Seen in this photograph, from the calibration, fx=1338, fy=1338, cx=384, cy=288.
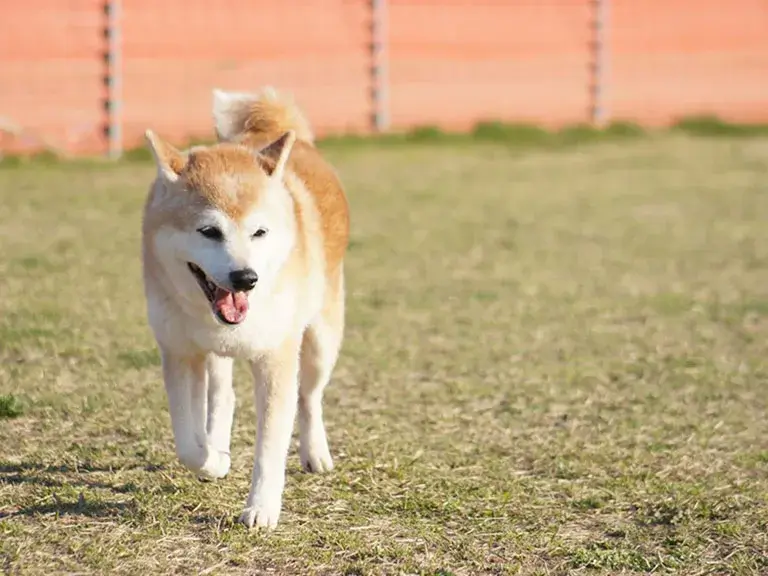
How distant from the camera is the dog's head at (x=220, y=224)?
348 centimetres

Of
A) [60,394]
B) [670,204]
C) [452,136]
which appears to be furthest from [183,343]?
[452,136]

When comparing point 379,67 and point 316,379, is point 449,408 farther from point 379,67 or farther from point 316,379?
point 379,67

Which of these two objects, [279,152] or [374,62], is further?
[374,62]

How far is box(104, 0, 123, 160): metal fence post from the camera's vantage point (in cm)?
1288

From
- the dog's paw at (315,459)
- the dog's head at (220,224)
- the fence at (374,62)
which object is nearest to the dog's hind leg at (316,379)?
the dog's paw at (315,459)

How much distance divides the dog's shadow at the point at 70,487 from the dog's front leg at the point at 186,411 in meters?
0.23

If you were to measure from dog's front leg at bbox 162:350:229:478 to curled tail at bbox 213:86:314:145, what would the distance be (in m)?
0.91

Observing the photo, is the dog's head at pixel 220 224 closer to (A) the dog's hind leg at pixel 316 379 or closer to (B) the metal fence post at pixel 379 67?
(A) the dog's hind leg at pixel 316 379

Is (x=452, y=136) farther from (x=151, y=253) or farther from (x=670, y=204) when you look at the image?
(x=151, y=253)

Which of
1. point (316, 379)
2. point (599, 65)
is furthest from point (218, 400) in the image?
point (599, 65)

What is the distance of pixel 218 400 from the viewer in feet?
13.7

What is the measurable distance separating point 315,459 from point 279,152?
1049 mm

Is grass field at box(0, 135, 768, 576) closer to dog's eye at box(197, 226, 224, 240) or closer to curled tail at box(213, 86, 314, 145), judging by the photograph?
dog's eye at box(197, 226, 224, 240)

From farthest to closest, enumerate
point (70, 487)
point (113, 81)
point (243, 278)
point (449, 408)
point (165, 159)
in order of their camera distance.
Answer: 1. point (113, 81)
2. point (449, 408)
3. point (70, 487)
4. point (165, 159)
5. point (243, 278)
